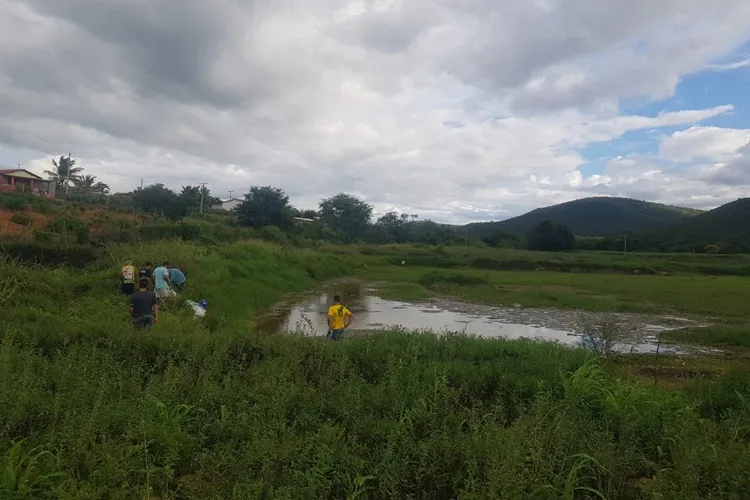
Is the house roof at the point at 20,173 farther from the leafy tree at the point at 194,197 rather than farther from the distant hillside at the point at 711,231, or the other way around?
the distant hillside at the point at 711,231

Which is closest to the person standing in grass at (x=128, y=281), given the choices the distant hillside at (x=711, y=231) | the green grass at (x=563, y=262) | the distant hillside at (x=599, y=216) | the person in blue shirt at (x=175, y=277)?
the person in blue shirt at (x=175, y=277)

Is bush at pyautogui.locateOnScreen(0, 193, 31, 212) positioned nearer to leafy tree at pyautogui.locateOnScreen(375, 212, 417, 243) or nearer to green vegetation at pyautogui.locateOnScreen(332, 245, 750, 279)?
green vegetation at pyautogui.locateOnScreen(332, 245, 750, 279)

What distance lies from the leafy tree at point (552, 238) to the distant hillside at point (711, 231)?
15.5m

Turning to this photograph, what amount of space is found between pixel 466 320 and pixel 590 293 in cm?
1321

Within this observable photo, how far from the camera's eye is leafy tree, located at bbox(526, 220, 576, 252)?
75312 mm

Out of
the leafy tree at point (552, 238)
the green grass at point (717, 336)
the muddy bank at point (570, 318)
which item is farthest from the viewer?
the leafy tree at point (552, 238)

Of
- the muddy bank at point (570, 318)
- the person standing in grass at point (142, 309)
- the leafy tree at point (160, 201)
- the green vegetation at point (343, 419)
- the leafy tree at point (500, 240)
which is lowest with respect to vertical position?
the muddy bank at point (570, 318)

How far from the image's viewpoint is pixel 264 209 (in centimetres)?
5812

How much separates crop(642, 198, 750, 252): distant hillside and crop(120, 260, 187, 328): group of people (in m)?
77.9

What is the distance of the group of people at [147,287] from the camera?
34.7 feet

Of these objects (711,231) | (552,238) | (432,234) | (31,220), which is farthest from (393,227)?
(31,220)

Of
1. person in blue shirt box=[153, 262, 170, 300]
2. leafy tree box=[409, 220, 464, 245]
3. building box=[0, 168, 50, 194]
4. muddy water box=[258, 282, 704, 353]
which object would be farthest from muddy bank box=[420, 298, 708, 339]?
leafy tree box=[409, 220, 464, 245]

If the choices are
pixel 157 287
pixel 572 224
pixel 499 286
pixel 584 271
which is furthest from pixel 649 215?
pixel 157 287

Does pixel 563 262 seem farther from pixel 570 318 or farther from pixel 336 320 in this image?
pixel 336 320
